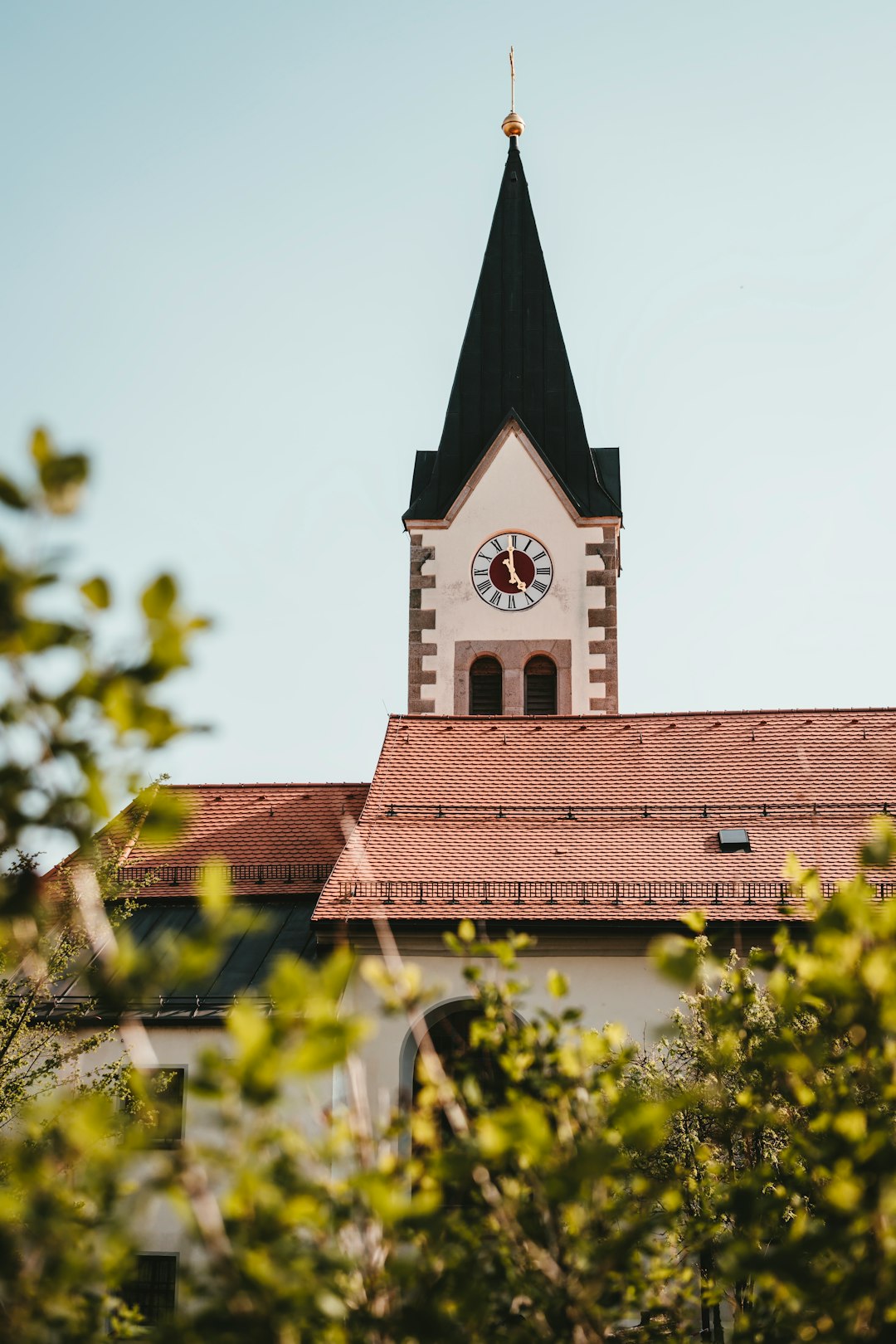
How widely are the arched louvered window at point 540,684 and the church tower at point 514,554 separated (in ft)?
0.07

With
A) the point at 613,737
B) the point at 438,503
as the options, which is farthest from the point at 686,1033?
the point at 438,503

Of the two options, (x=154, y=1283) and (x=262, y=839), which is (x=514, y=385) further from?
(x=154, y=1283)

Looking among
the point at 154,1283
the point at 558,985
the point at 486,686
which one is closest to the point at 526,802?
the point at 154,1283

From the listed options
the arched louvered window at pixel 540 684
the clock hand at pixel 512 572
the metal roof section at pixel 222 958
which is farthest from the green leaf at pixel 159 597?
the clock hand at pixel 512 572

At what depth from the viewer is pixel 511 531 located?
80.8ft

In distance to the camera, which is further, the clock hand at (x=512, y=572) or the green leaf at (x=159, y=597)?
the clock hand at (x=512, y=572)

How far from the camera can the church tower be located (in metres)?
23.7

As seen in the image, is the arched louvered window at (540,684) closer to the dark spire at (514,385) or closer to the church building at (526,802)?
the church building at (526,802)

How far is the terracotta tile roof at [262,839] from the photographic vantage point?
1748cm

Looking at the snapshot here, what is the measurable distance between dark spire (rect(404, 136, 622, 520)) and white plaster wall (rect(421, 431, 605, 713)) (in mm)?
352

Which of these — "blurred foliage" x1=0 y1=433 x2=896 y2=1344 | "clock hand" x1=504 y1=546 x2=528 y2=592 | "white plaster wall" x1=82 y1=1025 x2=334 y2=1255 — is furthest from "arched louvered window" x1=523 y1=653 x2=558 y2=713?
"blurred foliage" x1=0 y1=433 x2=896 y2=1344

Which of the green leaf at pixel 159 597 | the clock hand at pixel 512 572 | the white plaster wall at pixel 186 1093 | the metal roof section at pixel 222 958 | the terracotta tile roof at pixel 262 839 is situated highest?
the green leaf at pixel 159 597

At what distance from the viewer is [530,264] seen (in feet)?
92.6

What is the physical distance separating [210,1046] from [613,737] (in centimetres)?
1556
